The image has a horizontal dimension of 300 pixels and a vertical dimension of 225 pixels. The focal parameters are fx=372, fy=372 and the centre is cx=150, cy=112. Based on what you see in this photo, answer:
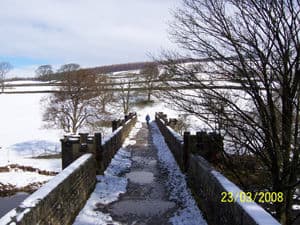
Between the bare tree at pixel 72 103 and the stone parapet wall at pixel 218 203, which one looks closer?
the stone parapet wall at pixel 218 203

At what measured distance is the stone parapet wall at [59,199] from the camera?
170 inches

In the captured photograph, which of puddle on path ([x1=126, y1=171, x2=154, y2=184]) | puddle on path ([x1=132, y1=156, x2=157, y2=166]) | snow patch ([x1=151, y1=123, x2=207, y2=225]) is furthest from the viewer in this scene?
puddle on path ([x1=132, y1=156, x2=157, y2=166])

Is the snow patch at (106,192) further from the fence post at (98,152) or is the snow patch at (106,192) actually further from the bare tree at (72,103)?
the bare tree at (72,103)

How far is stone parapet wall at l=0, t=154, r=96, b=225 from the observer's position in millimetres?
4306

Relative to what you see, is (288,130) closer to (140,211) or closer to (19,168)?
(140,211)

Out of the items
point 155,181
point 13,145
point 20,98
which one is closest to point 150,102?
point 20,98

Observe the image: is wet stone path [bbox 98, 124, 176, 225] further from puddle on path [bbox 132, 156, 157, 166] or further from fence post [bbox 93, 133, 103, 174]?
fence post [bbox 93, 133, 103, 174]

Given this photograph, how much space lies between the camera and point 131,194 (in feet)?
30.5

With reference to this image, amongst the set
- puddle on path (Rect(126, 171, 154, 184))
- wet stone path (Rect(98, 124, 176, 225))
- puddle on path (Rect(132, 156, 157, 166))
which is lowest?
puddle on path (Rect(132, 156, 157, 166))

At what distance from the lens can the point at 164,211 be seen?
7.89 metres

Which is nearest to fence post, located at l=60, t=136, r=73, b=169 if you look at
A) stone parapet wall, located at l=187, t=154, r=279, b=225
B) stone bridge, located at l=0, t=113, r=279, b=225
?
stone bridge, located at l=0, t=113, r=279, b=225

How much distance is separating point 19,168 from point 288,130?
24093 millimetres

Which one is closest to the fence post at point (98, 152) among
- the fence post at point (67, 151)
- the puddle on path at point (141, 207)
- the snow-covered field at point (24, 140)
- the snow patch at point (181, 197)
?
the fence post at point (67, 151)

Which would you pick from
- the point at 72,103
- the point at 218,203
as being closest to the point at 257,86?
the point at 218,203
